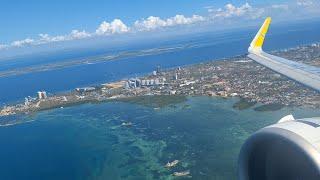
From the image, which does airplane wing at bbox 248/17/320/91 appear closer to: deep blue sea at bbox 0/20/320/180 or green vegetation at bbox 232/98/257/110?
deep blue sea at bbox 0/20/320/180

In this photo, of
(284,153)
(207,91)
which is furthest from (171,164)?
(207,91)

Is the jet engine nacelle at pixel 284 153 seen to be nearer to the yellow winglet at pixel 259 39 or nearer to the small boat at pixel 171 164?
the yellow winglet at pixel 259 39

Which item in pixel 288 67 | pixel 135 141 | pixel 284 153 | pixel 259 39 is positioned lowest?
pixel 135 141

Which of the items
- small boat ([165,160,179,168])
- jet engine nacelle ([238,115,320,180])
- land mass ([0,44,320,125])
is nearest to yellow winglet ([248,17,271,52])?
small boat ([165,160,179,168])

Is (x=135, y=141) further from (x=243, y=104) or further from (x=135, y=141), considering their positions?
(x=243, y=104)

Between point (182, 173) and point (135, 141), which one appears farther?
point (135, 141)

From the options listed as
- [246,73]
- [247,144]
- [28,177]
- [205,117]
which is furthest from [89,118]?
[247,144]
